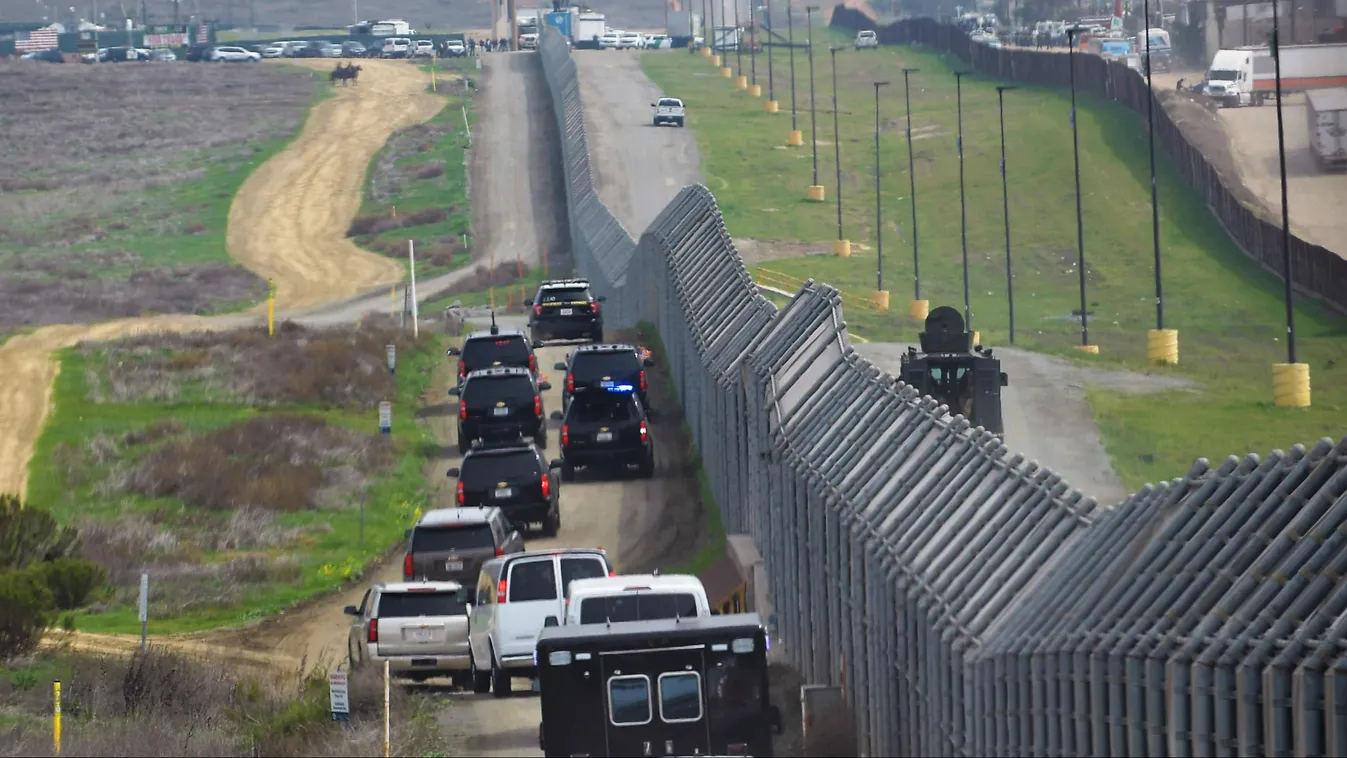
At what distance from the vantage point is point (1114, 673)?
10.9 meters

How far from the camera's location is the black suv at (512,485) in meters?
33.0

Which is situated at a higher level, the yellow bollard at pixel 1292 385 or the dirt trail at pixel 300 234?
the dirt trail at pixel 300 234

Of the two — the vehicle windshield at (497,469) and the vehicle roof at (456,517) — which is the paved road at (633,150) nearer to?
the vehicle windshield at (497,469)

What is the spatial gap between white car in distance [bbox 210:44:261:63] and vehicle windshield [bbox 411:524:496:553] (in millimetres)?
135621

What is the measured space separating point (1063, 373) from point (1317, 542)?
49.3m

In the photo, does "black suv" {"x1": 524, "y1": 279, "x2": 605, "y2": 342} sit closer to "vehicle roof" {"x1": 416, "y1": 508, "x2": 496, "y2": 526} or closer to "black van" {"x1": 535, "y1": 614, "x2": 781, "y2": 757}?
"vehicle roof" {"x1": 416, "y1": 508, "x2": 496, "y2": 526}

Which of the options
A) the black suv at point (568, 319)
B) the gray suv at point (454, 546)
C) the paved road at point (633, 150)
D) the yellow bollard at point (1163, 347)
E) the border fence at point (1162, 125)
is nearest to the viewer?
the gray suv at point (454, 546)

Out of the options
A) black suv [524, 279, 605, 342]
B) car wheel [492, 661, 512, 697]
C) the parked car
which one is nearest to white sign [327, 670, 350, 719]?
car wheel [492, 661, 512, 697]

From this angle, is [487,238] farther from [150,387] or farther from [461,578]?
[461,578]

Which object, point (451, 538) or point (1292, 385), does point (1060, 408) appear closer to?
point (1292, 385)

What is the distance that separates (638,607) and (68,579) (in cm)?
1201

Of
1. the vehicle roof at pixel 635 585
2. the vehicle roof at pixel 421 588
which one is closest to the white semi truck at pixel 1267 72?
the vehicle roof at pixel 421 588

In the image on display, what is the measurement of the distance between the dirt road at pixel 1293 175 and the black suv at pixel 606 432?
1923 inches

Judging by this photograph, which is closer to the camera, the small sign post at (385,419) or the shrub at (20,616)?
the shrub at (20,616)
